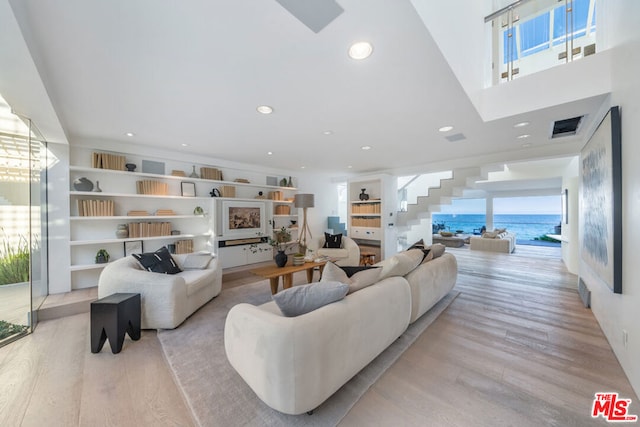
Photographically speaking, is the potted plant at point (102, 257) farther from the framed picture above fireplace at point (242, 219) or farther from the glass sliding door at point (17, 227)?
the framed picture above fireplace at point (242, 219)

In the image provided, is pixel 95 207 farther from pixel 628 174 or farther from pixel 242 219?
pixel 628 174

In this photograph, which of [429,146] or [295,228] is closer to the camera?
[429,146]

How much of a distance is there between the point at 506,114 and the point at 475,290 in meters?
2.66

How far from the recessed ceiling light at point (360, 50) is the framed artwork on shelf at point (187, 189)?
13.6ft

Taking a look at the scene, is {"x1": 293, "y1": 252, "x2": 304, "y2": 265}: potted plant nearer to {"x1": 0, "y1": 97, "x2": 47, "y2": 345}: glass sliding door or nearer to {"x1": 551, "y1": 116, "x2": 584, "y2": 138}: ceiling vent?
{"x1": 0, "y1": 97, "x2": 47, "y2": 345}: glass sliding door

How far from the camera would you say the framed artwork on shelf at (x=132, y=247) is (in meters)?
4.02

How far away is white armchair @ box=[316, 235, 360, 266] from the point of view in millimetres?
4846

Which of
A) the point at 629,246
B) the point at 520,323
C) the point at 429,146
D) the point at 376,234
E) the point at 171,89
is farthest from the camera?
the point at 376,234

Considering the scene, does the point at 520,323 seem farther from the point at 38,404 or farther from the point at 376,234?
the point at 38,404

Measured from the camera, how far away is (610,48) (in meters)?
2.26

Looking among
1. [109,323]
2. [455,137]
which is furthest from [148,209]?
[455,137]

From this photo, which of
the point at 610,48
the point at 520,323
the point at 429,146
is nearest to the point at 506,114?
the point at 610,48

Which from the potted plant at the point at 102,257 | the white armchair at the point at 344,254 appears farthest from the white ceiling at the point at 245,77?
the white armchair at the point at 344,254

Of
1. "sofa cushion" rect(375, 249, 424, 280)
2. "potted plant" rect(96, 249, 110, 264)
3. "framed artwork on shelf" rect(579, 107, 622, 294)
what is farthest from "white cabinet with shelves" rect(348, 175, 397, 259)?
"potted plant" rect(96, 249, 110, 264)
